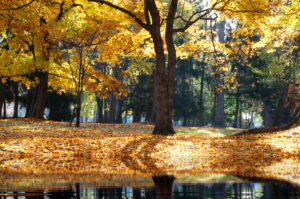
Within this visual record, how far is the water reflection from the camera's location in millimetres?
5043

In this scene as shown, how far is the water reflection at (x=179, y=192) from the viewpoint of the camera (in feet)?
16.5

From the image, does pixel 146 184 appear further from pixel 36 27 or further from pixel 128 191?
pixel 36 27

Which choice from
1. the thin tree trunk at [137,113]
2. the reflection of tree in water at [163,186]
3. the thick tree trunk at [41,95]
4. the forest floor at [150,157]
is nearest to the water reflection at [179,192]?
the reflection of tree in water at [163,186]

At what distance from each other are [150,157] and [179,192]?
18.4ft

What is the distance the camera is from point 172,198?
16.0 feet

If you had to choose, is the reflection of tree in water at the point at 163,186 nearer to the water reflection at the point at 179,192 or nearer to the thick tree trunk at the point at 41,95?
the water reflection at the point at 179,192

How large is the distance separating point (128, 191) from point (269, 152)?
7.56 m

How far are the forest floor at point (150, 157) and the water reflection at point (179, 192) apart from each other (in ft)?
2.90

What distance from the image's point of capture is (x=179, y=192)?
5.33 metres

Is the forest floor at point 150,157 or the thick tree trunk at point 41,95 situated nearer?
the forest floor at point 150,157

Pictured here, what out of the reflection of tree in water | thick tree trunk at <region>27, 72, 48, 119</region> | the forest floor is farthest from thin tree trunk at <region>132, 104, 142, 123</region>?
the reflection of tree in water

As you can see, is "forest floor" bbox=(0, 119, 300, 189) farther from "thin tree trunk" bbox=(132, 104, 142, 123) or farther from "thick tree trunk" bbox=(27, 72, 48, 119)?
"thin tree trunk" bbox=(132, 104, 142, 123)

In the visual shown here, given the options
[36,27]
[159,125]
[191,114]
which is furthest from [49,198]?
[191,114]

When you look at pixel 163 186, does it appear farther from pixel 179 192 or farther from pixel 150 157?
pixel 150 157
